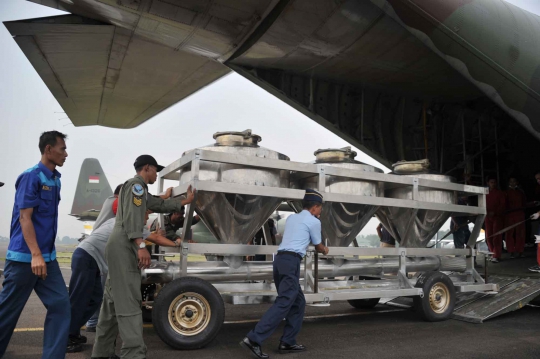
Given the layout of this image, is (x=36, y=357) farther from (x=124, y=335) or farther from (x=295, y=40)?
(x=295, y=40)

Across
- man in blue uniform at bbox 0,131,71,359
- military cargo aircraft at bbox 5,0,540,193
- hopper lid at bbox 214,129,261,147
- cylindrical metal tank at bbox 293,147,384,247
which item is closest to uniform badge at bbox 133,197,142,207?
man in blue uniform at bbox 0,131,71,359

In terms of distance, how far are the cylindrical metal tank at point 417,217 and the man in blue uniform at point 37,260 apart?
4271 millimetres

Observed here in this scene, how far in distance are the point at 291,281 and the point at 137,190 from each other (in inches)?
70.3

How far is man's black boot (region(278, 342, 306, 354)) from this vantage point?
4.58m

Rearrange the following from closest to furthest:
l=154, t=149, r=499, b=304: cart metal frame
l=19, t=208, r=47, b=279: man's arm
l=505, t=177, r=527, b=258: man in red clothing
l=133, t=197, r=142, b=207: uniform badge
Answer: l=19, t=208, r=47, b=279: man's arm, l=133, t=197, r=142, b=207: uniform badge, l=154, t=149, r=499, b=304: cart metal frame, l=505, t=177, r=527, b=258: man in red clothing

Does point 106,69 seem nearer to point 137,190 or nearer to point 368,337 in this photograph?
point 137,190

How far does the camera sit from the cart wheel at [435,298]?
20.2ft

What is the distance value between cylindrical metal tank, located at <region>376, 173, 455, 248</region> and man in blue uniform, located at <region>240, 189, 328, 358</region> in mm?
1836

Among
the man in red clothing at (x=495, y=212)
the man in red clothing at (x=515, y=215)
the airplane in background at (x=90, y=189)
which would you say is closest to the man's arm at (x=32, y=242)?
the man in red clothing at (x=495, y=212)

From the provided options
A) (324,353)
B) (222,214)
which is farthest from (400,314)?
(222,214)

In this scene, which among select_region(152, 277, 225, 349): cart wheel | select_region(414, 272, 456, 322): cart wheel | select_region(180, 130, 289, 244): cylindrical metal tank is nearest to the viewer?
select_region(152, 277, 225, 349): cart wheel

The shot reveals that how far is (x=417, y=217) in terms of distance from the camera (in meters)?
6.59

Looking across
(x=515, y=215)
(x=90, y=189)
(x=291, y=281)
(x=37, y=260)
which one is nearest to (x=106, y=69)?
(x=37, y=260)

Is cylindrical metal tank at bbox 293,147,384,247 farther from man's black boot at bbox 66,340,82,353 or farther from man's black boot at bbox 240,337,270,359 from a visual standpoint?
man's black boot at bbox 66,340,82,353
